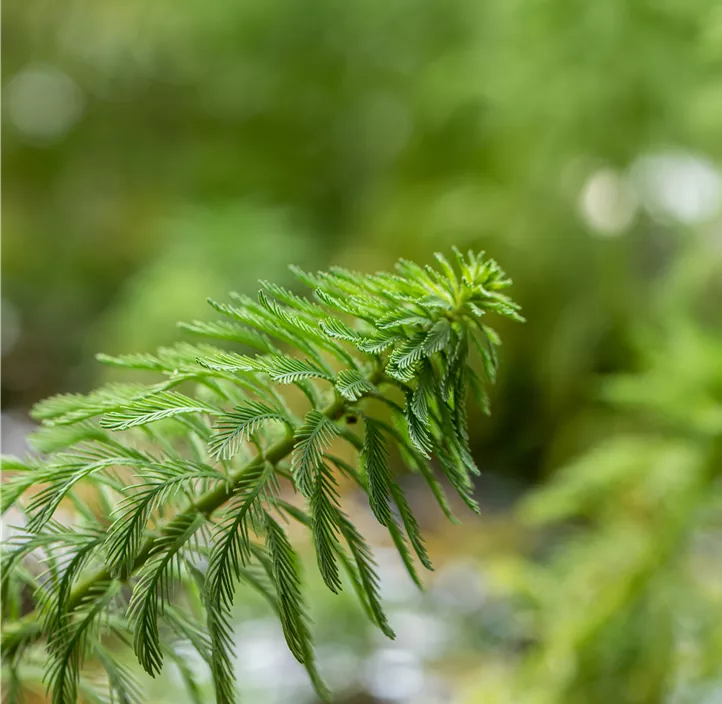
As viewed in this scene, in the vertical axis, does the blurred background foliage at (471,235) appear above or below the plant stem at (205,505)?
above

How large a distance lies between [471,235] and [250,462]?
1.07m

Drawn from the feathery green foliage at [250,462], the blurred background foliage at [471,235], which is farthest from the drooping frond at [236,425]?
the blurred background foliage at [471,235]

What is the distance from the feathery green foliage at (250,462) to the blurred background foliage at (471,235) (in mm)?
488

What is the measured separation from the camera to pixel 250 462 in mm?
375

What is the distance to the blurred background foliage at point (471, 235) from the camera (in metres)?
0.81

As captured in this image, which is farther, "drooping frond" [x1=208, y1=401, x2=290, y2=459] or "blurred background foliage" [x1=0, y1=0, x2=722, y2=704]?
"blurred background foliage" [x1=0, y1=0, x2=722, y2=704]

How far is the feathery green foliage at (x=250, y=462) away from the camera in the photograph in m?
0.32

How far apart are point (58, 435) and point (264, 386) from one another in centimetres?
14

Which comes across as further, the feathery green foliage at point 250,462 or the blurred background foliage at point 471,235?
the blurred background foliage at point 471,235

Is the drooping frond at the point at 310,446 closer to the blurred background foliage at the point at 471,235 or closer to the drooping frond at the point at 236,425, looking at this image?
the drooping frond at the point at 236,425

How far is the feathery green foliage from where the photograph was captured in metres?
0.32

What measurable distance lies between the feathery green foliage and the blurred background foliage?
1.60 feet

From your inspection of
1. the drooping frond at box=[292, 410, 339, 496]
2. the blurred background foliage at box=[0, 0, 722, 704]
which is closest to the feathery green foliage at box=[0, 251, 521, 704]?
the drooping frond at box=[292, 410, 339, 496]

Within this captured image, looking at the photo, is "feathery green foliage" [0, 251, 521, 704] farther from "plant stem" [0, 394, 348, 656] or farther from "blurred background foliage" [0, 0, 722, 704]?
"blurred background foliage" [0, 0, 722, 704]
